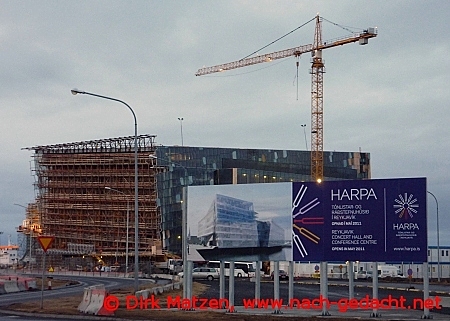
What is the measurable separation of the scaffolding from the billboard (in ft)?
309

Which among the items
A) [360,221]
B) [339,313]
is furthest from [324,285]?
[360,221]

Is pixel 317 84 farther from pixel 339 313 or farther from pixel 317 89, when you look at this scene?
pixel 339 313

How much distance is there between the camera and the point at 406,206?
2503 cm

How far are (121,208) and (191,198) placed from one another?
335ft

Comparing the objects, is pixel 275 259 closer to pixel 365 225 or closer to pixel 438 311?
pixel 365 225

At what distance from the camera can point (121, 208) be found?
423ft

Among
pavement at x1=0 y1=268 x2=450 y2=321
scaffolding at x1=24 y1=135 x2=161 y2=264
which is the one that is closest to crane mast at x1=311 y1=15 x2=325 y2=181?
scaffolding at x1=24 y1=135 x2=161 y2=264

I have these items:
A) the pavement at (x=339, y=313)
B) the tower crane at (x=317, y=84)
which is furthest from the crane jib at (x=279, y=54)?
the pavement at (x=339, y=313)

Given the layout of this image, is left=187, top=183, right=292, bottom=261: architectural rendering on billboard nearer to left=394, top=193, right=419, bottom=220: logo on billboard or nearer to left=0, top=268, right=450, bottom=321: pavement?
left=0, top=268, right=450, bottom=321: pavement

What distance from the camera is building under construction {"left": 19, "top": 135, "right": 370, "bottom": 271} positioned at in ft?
393

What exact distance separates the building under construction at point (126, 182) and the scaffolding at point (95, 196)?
18cm

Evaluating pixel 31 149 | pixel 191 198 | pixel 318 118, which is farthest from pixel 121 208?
pixel 191 198

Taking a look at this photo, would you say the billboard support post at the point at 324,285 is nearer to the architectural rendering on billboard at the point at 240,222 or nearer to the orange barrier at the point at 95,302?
the architectural rendering on billboard at the point at 240,222

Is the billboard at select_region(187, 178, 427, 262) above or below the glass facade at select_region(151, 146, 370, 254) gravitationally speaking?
below
